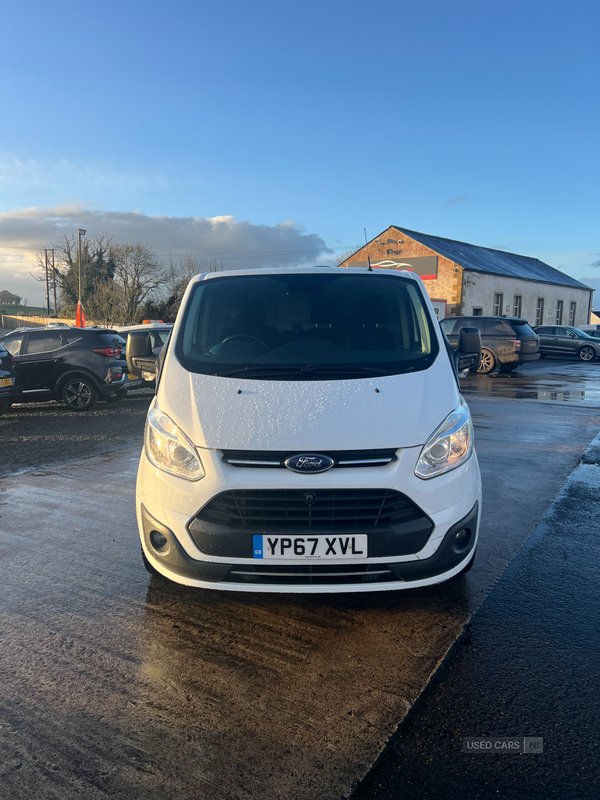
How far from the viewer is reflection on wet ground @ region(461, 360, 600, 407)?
13914 mm

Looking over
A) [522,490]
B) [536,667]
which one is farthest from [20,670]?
[522,490]

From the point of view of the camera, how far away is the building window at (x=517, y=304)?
147 ft

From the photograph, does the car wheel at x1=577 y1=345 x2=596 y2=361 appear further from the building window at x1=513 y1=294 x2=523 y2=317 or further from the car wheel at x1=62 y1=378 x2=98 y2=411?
the car wheel at x1=62 y1=378 x2=98 y2=411

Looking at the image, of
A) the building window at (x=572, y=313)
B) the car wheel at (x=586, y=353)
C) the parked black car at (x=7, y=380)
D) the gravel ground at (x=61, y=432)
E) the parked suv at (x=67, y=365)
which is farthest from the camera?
the building window at (x=572, y=313)

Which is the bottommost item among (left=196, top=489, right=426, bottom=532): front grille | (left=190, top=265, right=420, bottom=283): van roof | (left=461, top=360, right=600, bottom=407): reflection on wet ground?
(left=461, top=360, right=600, bottom=407): reflection on wet ground

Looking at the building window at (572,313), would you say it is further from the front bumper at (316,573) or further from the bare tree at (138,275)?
the front bumper at (316,573)

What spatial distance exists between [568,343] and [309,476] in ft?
90.9

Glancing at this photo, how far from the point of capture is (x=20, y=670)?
279 centimetres

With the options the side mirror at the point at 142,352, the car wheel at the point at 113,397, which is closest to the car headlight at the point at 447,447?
the side mirror at the point at 142,352

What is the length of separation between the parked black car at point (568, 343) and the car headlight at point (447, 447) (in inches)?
1032

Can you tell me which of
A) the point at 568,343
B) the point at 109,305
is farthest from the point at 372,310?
the point at 109,305

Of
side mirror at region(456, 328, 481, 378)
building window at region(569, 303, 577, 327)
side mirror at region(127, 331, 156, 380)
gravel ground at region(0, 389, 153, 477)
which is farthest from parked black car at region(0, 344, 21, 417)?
building window at region(569, 303, 577, 327)

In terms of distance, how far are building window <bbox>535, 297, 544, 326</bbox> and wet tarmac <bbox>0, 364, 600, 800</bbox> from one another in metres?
47.0

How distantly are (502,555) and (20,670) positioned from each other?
2.95 meters
